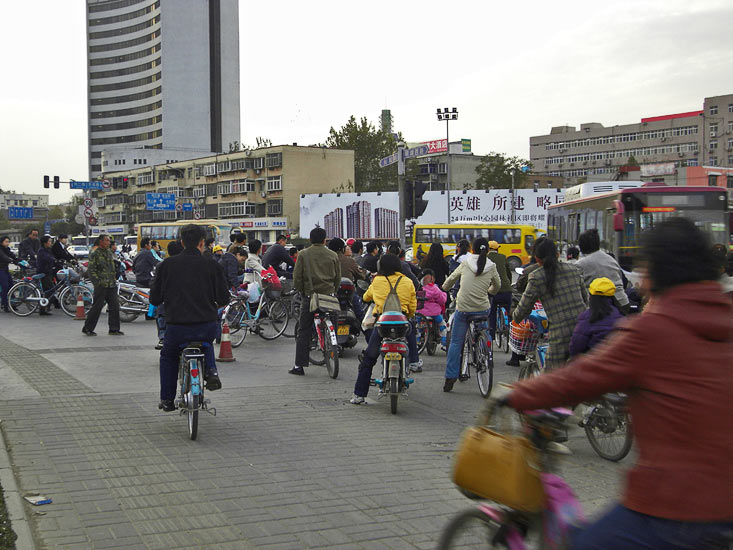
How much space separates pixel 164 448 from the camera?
21.6 ft

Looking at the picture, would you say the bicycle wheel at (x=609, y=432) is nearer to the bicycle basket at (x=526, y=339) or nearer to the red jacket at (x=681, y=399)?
the bicycle basket at (x=526, y=339)

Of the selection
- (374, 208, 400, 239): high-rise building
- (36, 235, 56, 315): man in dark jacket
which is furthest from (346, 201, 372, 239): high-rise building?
(36, 235, 56, 315): man in dark jacket

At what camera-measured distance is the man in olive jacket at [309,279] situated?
10.6 meters

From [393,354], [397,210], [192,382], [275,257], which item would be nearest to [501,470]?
[192,382]

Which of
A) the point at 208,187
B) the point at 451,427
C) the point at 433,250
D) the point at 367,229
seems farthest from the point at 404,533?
the point at 208,187

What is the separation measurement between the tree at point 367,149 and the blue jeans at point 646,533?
289 ft

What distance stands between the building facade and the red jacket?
345ft

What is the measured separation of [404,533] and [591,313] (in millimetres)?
2832

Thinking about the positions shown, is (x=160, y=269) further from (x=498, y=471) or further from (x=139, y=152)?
(x=139, y=152)

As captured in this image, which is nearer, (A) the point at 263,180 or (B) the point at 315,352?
(B) the point at 315,352

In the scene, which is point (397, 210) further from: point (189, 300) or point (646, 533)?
point (646, 533)

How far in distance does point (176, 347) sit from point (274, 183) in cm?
8073

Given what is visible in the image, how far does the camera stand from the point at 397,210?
6506 centimetres

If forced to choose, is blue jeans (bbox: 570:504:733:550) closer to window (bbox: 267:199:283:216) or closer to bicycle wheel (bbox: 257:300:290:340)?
bicycle wheel (bbox: 257:300:290:340)
